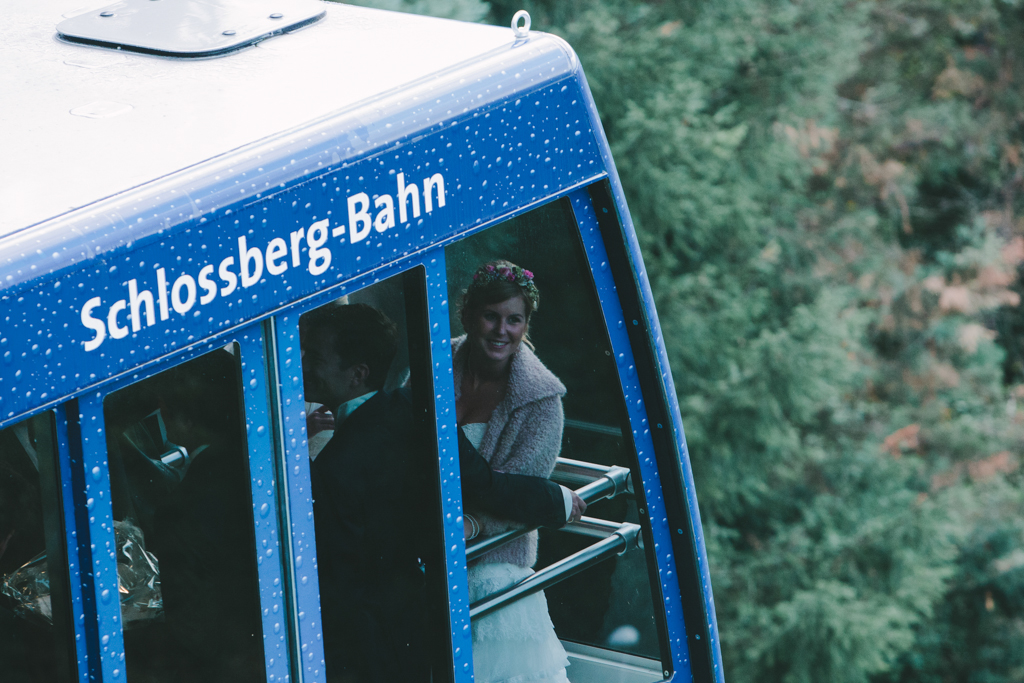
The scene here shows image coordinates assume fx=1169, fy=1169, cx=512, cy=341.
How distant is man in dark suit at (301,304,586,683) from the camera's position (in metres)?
2.07

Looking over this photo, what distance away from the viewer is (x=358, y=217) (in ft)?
6.73

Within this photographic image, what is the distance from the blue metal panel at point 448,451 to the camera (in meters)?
2.18

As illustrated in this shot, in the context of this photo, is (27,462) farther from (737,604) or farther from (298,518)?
(737,604)

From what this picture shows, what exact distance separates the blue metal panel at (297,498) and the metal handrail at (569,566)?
1.37 feet

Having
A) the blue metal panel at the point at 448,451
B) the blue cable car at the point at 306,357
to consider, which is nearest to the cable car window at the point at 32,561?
the blue cable car at the point at 306,357

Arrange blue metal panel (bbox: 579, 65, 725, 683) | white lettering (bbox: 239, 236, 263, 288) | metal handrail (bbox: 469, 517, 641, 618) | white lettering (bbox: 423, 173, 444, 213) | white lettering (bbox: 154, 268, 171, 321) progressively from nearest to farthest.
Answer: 1. white lettering (bbox: 154, 268, 171, 321)
2. white lettering (bbox: 239, 236, 263, 288)
3. white lettering (bbox: 423, 173, 444, 213)
4. metal handrail (bbox: 469, 517, 641, 618)
5. blue metal panel (bbox: 579, 65, 725, 683)

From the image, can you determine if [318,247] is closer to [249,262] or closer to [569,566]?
[249,262]

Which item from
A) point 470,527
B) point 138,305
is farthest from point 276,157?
point 470,527

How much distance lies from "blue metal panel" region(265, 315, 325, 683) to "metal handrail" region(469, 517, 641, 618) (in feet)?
1.37

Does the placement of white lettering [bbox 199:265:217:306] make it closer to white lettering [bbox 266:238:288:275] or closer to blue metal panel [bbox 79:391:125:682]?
white lettering [bbox 266:238:288:275]

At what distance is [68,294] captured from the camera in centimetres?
168

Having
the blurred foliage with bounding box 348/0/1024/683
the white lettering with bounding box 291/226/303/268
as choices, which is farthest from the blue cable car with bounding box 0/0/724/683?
the blurred foliage with bounding box 348/0/1024/683

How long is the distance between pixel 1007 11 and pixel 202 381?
12.3 m

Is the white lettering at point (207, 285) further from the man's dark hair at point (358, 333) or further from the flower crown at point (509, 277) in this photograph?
the flower crown at point (509, 277)
